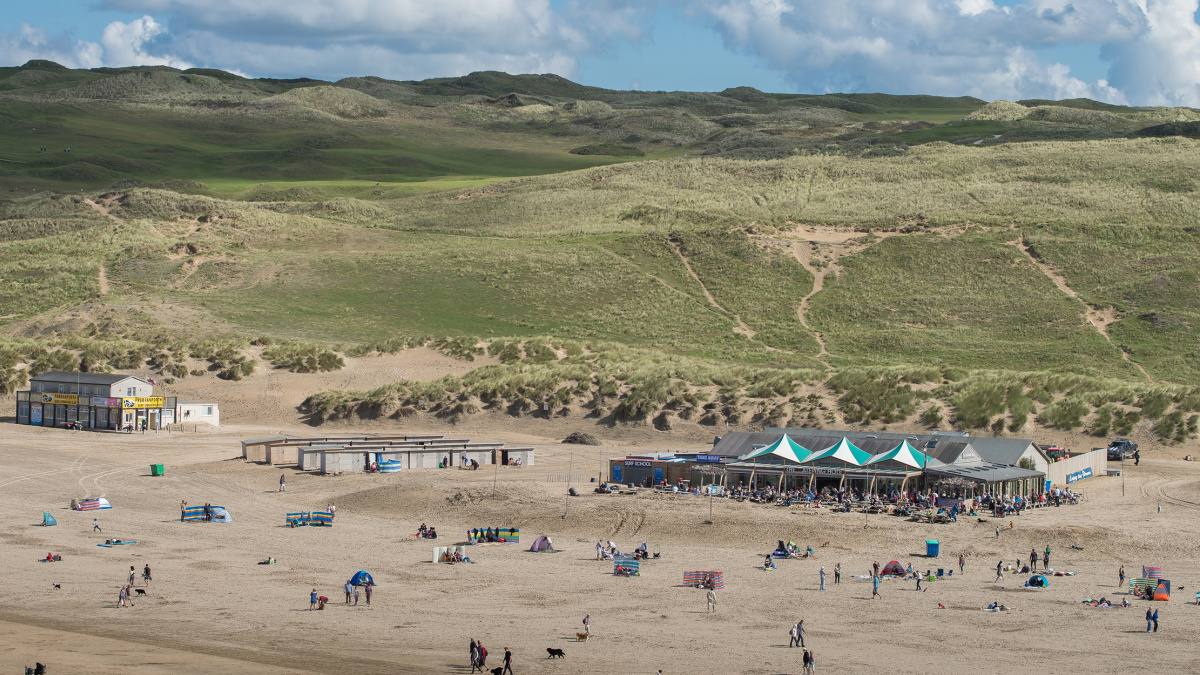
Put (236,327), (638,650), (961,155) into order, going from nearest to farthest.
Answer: (638,650) < (236,327) < (961,155)

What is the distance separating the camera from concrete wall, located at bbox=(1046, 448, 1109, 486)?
47.8m

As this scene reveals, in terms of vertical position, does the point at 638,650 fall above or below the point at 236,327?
below

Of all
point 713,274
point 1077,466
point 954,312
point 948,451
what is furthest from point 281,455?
point 954,312

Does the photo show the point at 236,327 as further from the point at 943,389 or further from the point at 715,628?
the point at 715,628

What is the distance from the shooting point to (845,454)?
45.7 meters

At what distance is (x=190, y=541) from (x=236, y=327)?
143ft

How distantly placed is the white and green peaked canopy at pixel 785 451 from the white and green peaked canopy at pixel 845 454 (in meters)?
0.46

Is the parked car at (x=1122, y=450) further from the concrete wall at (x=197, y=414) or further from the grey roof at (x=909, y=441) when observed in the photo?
the concrete wall at (x=197, y=414)

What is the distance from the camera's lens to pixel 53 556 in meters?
35.0

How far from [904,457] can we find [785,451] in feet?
15.4

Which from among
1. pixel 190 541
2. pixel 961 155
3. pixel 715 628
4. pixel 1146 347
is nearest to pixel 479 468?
pixel 190 541

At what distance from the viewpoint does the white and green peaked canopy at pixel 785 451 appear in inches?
1828

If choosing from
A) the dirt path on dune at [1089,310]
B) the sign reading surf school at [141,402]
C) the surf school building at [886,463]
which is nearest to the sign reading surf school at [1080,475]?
the surf school building at [886,463]

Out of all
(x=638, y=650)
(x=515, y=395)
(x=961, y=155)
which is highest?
(x=961, y=155)
